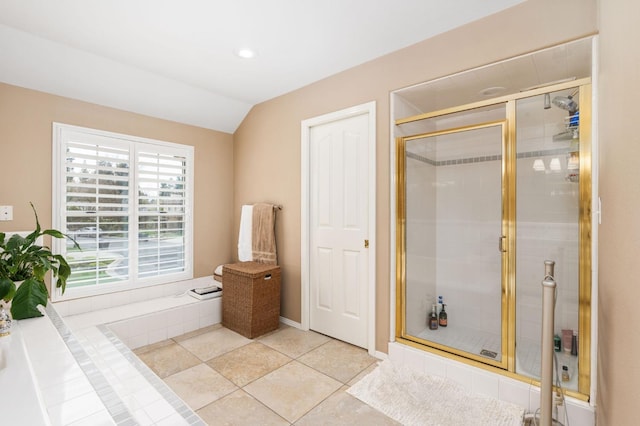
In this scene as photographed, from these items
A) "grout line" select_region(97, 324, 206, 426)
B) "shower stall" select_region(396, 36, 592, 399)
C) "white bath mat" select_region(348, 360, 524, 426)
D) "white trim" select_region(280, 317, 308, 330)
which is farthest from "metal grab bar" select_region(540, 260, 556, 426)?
"white trim" select_region(280, 317, 308, 330)

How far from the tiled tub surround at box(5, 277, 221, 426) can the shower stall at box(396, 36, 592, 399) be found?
178cm

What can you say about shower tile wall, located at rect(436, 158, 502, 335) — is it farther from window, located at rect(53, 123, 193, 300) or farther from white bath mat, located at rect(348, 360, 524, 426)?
window, located at rect(53, 123, 193, 300)

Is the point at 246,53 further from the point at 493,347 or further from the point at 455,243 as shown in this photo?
the point at 493,347

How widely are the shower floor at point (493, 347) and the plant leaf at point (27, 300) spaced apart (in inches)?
98.9

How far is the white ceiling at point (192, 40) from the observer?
6.35 feet

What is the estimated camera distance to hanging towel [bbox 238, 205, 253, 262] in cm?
350

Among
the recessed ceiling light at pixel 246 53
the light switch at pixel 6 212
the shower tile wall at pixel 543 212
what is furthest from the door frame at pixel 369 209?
the light switch at pixel 6 212

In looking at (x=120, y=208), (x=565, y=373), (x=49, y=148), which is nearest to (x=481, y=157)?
(x=565, y=373)

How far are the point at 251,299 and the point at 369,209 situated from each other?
4.51 ft

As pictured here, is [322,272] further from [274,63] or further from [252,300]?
[274,63]

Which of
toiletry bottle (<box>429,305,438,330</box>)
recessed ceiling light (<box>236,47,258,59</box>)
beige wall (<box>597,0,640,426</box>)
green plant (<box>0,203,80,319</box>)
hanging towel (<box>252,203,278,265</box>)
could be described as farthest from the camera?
hanging towel (<box>252,203,278,265</box>)

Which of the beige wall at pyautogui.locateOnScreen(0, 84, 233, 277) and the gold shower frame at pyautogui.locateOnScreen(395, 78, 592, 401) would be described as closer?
the gold shower frame at pyautogui.locateOnScreen(395, 78, 592, 401)

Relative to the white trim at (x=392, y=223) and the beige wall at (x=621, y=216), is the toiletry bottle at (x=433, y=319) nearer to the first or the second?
the white trim at (x=392, y=223)

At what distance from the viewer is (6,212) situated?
2.46 metres
